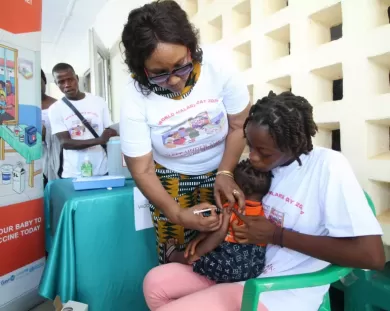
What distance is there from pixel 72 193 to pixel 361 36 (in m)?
1.45

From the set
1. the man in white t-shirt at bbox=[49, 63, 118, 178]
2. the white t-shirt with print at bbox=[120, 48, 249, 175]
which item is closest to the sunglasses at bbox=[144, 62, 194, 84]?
the white t-shirt with print at bbox=[120, 48, 249, 175]

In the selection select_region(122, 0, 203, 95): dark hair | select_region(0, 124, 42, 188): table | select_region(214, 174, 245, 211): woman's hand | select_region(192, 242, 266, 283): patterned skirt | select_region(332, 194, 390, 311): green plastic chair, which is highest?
select_region(122, 0, 203, 95): dark hair

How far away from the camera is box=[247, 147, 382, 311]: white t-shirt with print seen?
0.74m

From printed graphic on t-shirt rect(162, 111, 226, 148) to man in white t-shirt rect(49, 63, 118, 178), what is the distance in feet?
4.26

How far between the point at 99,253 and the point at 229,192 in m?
0.82

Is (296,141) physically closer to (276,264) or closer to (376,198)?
(276,264)

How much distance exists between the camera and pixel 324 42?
1.33 m

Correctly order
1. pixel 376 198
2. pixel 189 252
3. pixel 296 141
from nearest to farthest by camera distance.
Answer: pixel 296 141 → pixel 189 252 → pixel 376 198

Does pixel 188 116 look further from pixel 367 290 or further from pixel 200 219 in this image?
pixel 367 290

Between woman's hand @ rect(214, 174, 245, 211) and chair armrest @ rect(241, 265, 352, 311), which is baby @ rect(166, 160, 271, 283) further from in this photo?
chair armrest @ rect(241, 265, 352, 311)

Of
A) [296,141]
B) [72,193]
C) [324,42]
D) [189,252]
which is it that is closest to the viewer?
[296,141]

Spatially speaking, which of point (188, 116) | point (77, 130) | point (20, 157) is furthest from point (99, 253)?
point (77, 130)

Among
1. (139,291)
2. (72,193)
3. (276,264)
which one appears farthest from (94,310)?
(276,264)

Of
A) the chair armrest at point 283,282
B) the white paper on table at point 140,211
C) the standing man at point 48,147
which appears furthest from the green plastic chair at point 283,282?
the standing man at point 48,147
